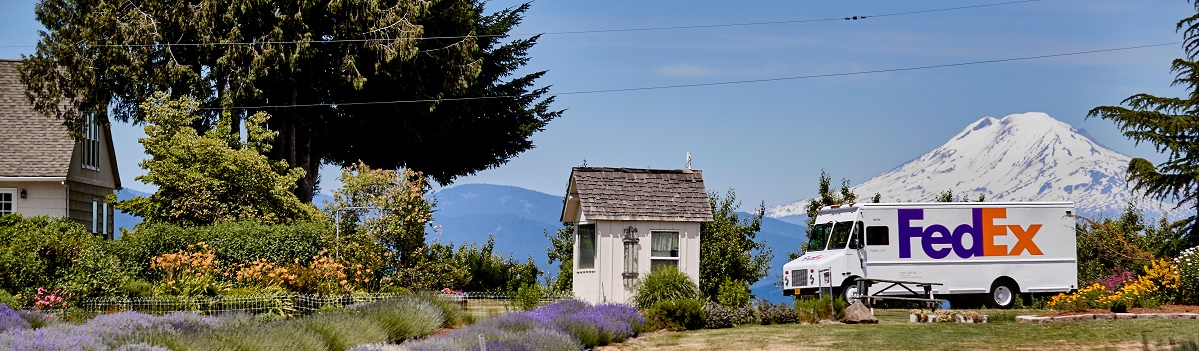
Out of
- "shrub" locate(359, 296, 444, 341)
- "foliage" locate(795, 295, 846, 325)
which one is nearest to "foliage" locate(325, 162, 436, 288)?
"shrub" locate(359, 296, 444, 341)

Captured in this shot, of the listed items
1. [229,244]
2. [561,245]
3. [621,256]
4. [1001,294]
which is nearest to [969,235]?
[1001,294]

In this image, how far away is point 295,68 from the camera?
35750mm

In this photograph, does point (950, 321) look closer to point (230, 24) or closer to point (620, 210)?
point (620, 210)

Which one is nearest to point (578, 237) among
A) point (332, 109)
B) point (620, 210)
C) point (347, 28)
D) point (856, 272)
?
point (620, 210)

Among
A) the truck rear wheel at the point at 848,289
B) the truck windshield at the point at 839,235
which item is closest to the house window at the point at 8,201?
the truck windshield at the point at 839,235

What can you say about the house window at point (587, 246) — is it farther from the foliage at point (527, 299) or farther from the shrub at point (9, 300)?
the shrub at point (9, 300)

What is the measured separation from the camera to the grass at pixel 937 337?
53.4 feet

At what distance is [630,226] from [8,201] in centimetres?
1924

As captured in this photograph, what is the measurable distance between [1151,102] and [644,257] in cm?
1408

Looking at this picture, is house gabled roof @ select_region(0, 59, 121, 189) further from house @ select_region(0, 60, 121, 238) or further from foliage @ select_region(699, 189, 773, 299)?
foliage @ select_region(699, 189, 773, 299)

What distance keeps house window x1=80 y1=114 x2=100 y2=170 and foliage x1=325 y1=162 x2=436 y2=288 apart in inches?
480

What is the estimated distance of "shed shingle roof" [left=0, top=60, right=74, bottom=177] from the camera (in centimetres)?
3453

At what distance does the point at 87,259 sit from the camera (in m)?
24.2

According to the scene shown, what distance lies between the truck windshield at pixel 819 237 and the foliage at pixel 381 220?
8806 mm
